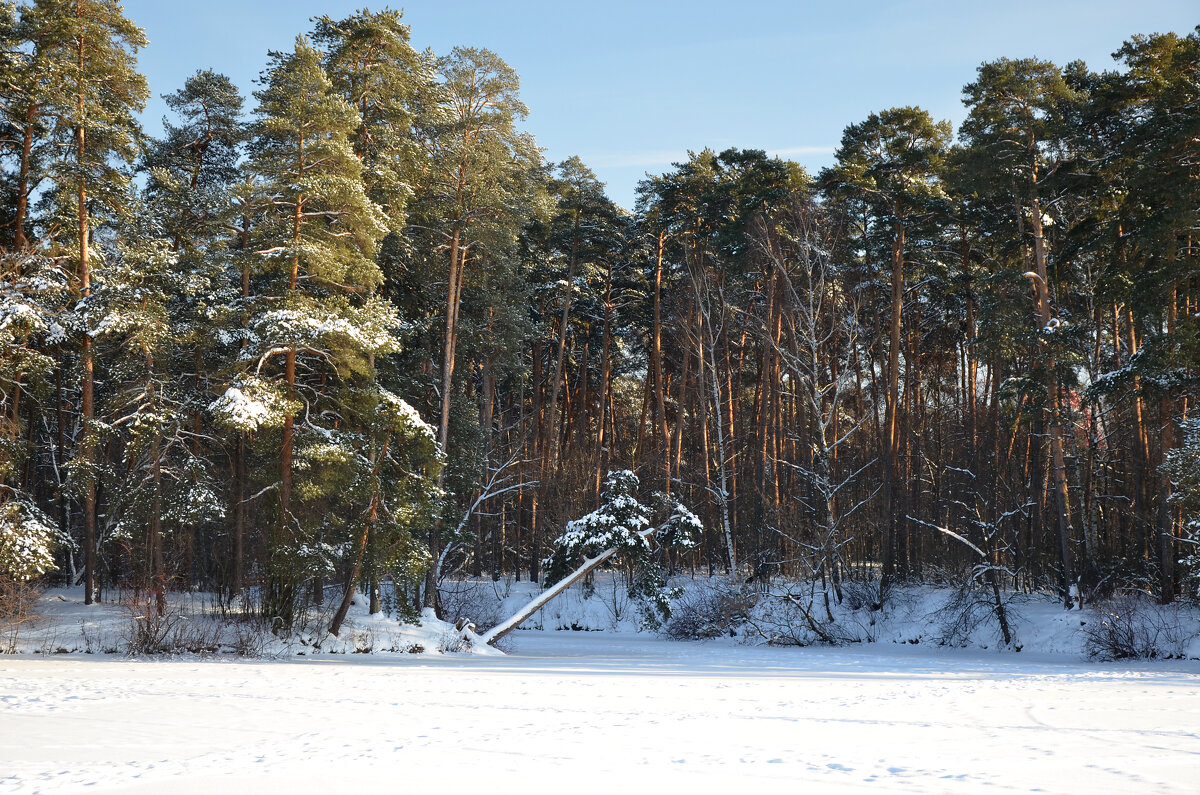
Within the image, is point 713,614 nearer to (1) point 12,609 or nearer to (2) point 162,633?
(2) point 162,633

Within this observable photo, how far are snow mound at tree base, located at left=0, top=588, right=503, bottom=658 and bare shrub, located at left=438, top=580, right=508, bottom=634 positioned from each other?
2.68m

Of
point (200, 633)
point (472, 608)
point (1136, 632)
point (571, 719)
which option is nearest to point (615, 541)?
point (472, 608)

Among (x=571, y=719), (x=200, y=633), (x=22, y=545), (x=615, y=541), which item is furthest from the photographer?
(x=615, y=541)

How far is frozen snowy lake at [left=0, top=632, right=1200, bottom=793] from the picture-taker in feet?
23.9

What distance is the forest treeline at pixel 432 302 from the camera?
18141 mm

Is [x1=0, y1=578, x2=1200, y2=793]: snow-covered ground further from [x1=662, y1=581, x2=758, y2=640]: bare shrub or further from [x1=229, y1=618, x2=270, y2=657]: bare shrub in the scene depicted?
[x1=662, y1=581, x2=758, y2=640]: bare shrub

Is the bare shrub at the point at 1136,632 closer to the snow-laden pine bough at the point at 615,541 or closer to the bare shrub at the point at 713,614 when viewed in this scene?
the bare shrub at the point at 713,614

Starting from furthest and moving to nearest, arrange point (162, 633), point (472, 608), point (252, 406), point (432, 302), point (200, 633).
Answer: point (432, 302)
point (472, 608)
point (200, 633)
point (162, 633)
point (252, 406)

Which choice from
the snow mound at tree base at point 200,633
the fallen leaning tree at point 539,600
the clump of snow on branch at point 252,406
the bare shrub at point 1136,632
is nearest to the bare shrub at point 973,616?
the bare shrub at point 1136,632

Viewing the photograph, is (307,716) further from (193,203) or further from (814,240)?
(814,240)

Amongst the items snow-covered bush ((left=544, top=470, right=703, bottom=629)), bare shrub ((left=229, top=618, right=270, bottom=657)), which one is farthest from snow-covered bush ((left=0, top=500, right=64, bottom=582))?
snow-covered bush ((left=544, top=470, right=703, bottom=629))

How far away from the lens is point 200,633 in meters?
17.7

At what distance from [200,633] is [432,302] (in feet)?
38.0

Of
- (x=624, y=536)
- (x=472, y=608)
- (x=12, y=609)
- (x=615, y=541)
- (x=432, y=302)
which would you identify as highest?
(x=432, y=302)
